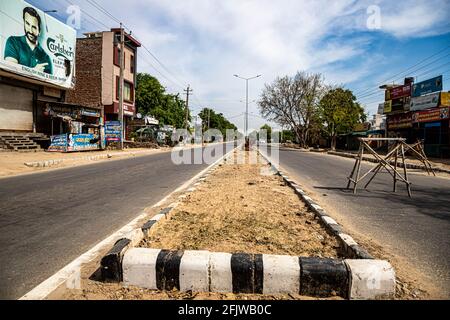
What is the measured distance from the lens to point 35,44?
60.8ft

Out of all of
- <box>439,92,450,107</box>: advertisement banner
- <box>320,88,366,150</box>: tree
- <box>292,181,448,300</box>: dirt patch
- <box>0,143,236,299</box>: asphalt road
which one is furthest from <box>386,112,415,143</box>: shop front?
<box>0,143,236,299</box>: asphalt road

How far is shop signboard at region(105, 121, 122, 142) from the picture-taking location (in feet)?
77.8

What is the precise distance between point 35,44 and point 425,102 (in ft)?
104

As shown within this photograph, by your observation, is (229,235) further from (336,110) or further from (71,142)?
(336,110)

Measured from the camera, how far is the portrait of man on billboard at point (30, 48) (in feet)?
54.8

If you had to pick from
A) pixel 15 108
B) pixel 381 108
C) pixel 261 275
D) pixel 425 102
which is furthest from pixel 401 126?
pixel 15 108

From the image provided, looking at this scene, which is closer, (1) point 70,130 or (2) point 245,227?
(2) point 245,227

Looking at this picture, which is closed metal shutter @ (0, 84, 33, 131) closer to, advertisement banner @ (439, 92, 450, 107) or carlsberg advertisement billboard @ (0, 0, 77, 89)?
carlsberg advertisement billboard @ (0, 0, 77, 89)

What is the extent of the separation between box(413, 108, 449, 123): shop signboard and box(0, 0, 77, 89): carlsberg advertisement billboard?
30561 mm

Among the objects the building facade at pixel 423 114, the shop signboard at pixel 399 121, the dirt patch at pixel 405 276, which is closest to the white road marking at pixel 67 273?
the dirt patch at pixel 405 276

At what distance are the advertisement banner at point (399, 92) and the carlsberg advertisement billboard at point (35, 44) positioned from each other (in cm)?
3147

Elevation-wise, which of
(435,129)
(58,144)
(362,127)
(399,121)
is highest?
(362,127)

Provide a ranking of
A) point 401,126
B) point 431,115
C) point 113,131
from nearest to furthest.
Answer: point 113,131, point 431,115, point 401,126
